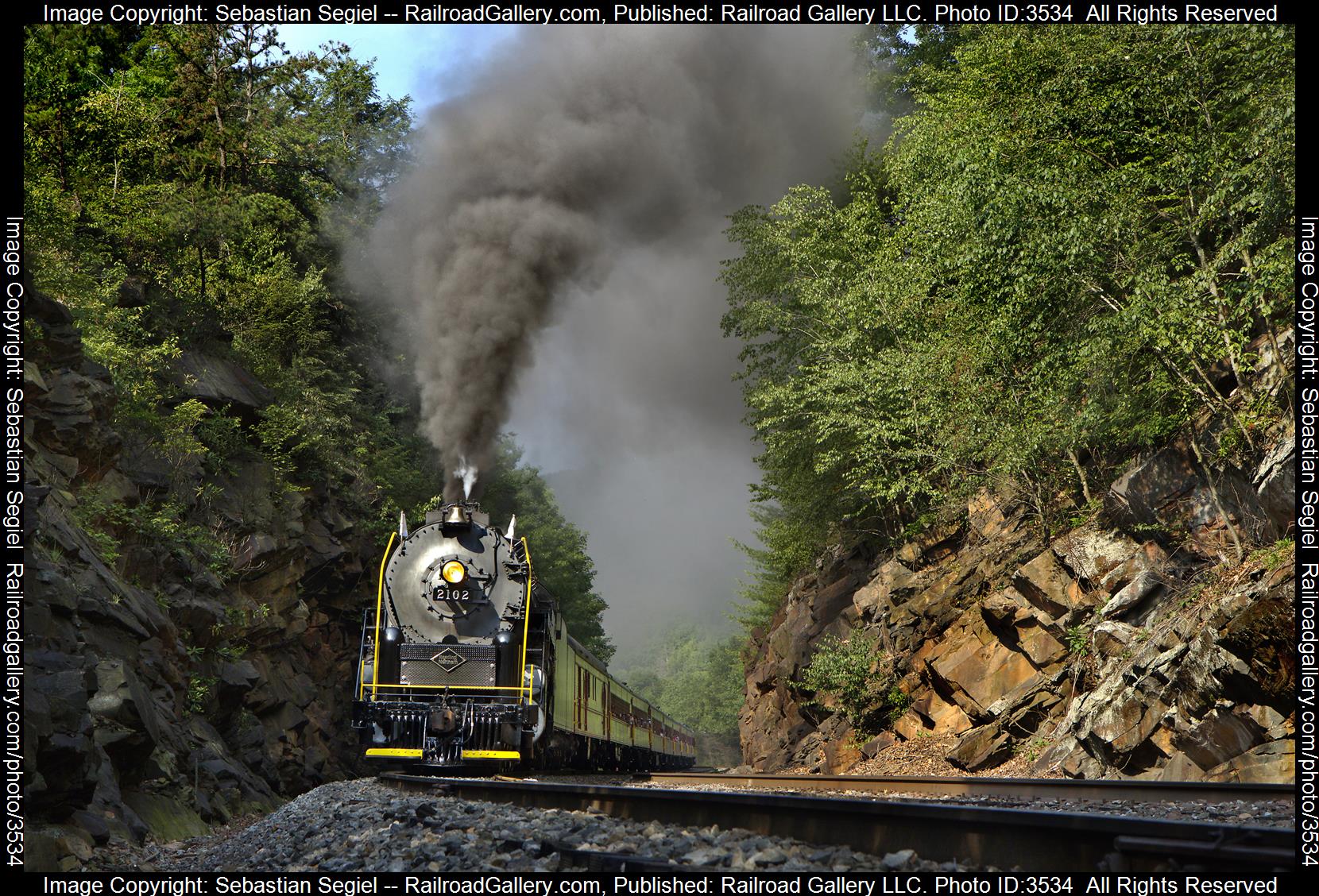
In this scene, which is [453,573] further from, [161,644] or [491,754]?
[161,644]

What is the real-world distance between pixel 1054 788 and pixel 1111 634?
Answer: 4470 mm

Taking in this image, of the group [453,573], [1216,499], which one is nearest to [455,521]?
[453,573]

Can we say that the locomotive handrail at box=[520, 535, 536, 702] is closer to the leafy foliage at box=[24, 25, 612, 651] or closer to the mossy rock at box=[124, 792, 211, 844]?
the mossy rock at box=[124, 792, 211, 844]

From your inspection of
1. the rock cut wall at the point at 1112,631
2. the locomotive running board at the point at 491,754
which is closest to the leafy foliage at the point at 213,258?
the locomotive running board at the point at 491,754

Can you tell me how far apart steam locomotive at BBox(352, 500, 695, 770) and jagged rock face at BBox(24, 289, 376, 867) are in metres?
2.18

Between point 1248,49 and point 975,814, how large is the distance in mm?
10250

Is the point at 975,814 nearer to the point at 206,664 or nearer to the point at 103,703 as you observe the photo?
the point at 103,703

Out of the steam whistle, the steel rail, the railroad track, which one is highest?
the steam whistle

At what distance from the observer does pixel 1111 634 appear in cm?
1120

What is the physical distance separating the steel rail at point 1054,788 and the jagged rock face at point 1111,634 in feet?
4.84

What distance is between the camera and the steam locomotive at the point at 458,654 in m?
12.0

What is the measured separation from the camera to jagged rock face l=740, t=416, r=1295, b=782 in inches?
321

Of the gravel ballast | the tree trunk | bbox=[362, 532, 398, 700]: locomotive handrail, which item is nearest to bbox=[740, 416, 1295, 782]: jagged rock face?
the tree trunk
